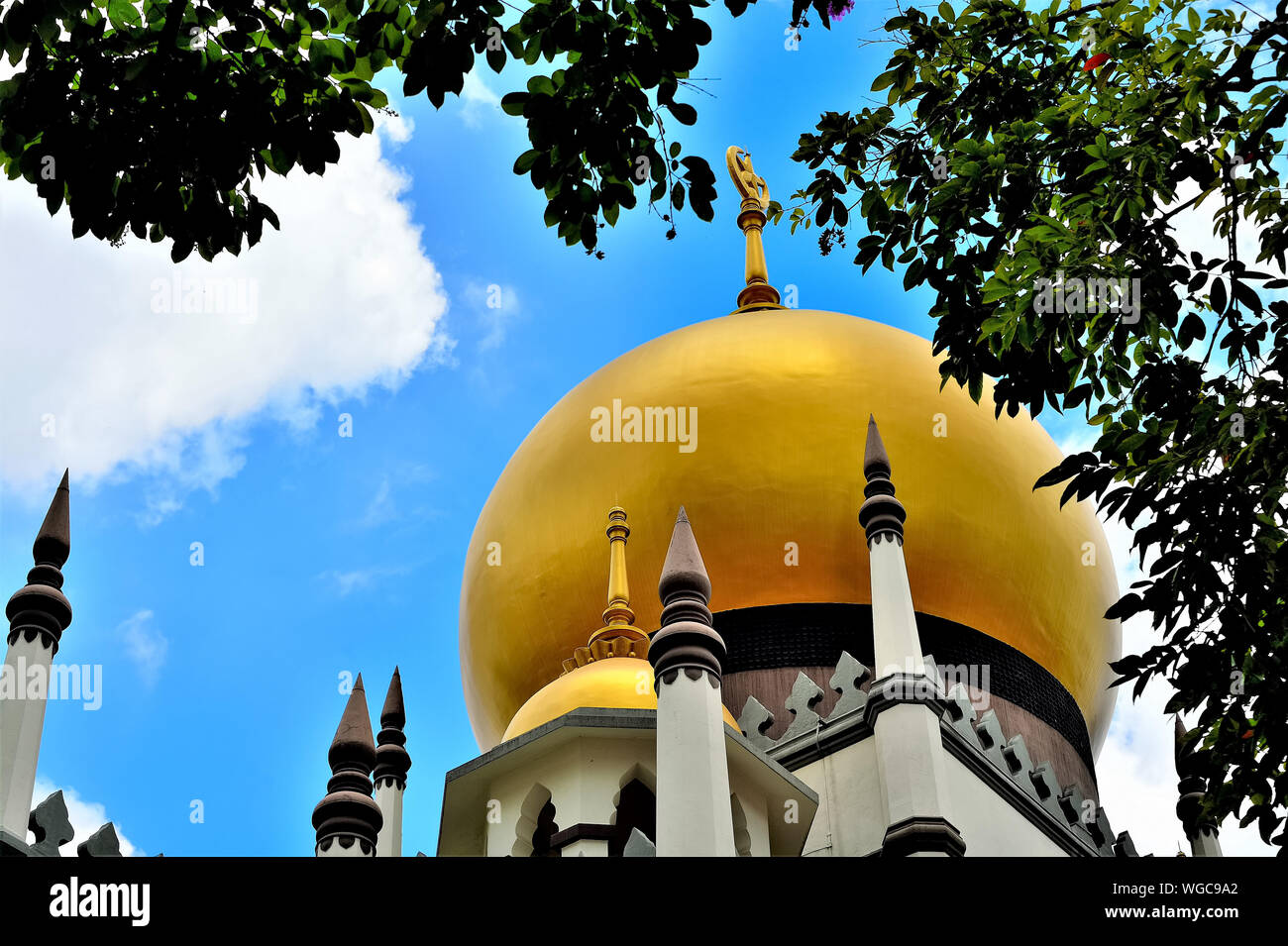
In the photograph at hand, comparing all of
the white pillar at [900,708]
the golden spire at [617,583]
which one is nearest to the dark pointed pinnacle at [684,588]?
the white pillar at [900,708]

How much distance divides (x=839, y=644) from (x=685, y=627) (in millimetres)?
4519

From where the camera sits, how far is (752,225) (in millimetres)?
20469

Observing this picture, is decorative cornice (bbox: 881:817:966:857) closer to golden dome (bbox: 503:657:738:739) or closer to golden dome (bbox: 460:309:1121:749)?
golden dome (bbox: 503:657:738:739)

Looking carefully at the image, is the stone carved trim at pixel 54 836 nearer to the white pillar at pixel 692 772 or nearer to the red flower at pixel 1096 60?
the white pillar at pixel 692 772

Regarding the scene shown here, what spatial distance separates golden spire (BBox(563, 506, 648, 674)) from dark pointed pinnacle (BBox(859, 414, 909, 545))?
7.96 feet

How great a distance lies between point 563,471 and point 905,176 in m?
10.0

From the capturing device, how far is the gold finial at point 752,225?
63.9 feet

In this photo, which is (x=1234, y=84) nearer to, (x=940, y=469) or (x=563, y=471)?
(x=940, y=469)

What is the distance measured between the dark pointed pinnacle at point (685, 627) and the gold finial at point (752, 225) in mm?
8925

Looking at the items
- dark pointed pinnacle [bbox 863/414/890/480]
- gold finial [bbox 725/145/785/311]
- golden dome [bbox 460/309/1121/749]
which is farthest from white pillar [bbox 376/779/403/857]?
gold finial [bbox 725/145/785/311]

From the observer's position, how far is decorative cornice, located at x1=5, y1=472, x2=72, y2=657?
36.9 ft

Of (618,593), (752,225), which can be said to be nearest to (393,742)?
(618,593)

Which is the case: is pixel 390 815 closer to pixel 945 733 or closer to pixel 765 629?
pixel 765 629

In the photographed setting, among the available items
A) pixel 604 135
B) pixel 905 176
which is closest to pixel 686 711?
pixel 905 176
